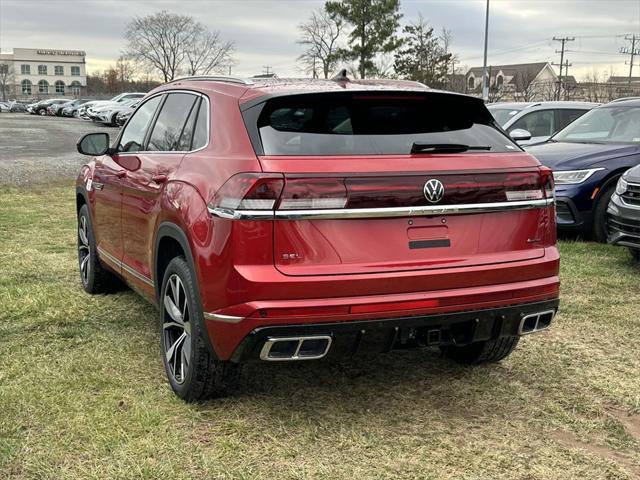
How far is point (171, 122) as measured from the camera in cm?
436

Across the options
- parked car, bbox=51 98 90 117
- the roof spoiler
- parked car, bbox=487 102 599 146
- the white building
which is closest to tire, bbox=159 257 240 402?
the roof spoiler

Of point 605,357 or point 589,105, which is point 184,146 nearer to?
point 605,357

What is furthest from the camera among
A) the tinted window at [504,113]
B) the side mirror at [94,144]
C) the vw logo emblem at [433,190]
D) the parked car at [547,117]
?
the tinted window at [504,113]

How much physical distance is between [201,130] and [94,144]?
179cm

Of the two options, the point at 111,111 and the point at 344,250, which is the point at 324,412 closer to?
the point at 344,250

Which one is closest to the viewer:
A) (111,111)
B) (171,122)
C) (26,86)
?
(171,122)

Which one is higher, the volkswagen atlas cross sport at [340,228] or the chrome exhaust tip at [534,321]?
the volkswagen atlas cross sport at [340,228]

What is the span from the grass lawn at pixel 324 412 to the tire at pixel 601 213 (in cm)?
281

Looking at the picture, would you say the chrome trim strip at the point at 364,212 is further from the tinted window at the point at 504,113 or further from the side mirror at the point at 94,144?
the tinted window at the point at 504,113

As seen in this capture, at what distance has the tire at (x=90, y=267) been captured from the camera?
574cm

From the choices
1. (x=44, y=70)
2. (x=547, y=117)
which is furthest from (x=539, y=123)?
(x=44, y=70)

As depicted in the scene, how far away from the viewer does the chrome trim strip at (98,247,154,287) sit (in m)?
4.36

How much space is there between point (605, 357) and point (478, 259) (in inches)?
65.1

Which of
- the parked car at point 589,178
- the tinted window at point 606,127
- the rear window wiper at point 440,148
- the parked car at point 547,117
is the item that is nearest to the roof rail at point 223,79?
the rear window wiper at point 440,148
